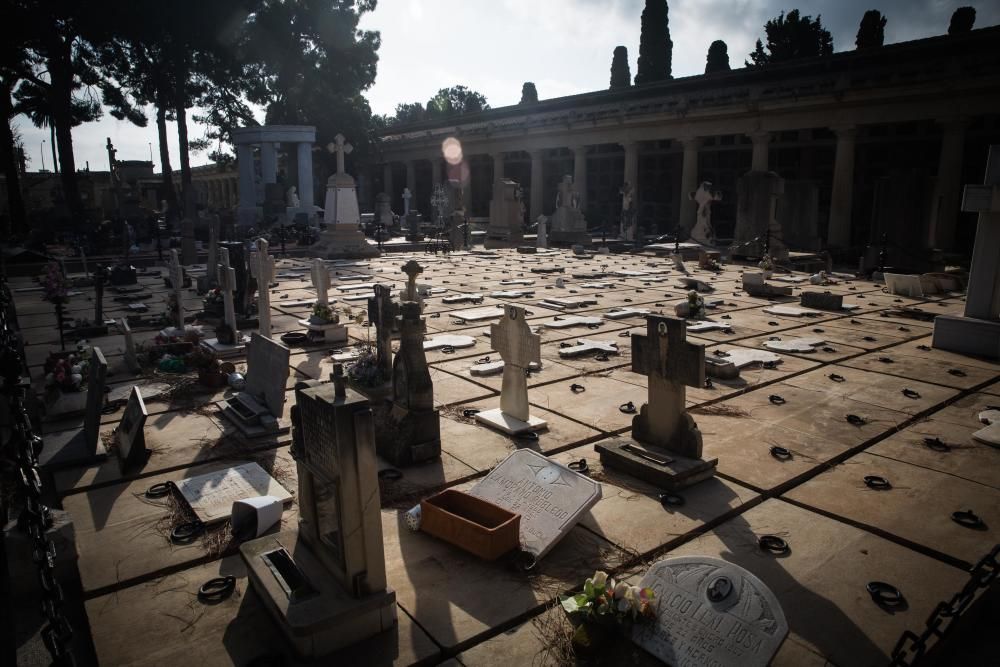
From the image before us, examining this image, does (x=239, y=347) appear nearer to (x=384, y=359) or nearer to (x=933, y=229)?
(x=384, y=359)

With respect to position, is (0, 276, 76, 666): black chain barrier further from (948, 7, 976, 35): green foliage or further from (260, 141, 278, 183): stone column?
(948, 7, 976, 35): green foliage

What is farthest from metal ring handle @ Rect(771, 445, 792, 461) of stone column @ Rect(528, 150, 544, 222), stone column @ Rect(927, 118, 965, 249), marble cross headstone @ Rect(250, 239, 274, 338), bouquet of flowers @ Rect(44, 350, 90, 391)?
stone column @ Rect(528, 150, 544, 222)

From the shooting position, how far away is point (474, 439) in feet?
19.9

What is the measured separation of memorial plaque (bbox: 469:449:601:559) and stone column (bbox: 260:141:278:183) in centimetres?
3506

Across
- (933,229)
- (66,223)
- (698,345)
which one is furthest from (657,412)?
(66,223)

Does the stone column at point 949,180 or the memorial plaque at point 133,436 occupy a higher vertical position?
the stone column at point 949,180

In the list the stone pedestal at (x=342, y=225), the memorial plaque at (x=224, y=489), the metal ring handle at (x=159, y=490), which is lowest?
the metal ring handle at (x=159, y=490)

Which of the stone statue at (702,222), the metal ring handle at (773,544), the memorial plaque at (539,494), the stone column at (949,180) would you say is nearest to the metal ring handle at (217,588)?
the memorial plaque at (539,494)

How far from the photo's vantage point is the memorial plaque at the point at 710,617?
9.64ft

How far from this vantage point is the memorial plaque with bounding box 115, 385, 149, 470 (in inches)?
209

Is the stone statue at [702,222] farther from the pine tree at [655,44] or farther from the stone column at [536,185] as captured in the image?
the pine tree at [655,44]

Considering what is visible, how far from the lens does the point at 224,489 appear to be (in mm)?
4992

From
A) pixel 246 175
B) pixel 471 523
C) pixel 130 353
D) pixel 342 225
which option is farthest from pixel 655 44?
pixel 471 523

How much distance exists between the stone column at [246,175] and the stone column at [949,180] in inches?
1297
